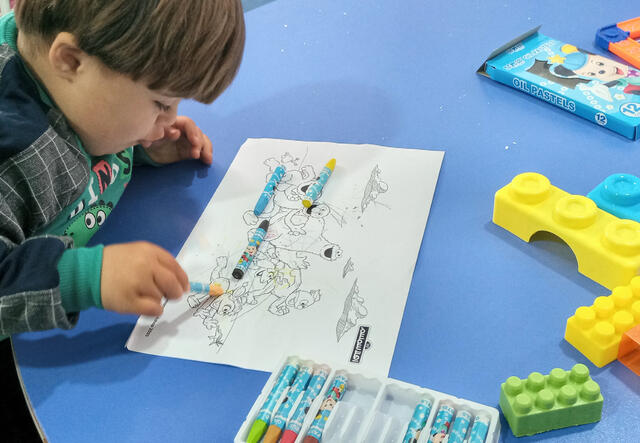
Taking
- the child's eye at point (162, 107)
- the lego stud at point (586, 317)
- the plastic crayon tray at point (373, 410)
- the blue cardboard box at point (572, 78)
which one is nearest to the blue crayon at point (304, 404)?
the plastic crayon tray at point (373, 410)

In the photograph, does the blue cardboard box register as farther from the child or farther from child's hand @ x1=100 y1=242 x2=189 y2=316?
child's hand @ x1=100 y1=242 x2=189 y2=316

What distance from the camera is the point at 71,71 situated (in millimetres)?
607

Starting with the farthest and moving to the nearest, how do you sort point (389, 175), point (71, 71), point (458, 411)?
point (389, 175) < point (71, 71) < point (458, 411)

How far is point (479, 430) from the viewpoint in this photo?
0.48 metres

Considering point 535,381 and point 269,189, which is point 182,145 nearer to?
point 269,189

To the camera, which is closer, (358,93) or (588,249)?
(588,249)

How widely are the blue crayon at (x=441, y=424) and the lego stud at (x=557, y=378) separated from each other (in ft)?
0.26

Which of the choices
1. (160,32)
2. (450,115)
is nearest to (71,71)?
(160,32)

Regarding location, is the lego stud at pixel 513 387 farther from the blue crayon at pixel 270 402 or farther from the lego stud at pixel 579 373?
the blue crayon at pixel 270 402

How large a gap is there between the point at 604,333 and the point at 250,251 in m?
0.35

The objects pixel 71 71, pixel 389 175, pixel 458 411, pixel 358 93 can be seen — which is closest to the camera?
pixel 458 411

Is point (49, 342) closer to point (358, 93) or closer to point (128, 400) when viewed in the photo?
point (128, 400)

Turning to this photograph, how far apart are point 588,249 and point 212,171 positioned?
451 millimetres

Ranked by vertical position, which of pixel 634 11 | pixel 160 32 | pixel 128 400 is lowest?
pixel 128 400
